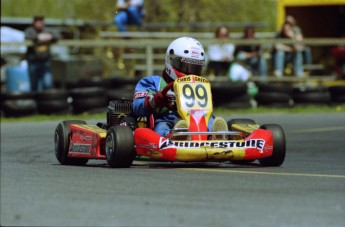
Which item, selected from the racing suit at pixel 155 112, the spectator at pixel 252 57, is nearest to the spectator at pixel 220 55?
the spectator at pixel 252 57

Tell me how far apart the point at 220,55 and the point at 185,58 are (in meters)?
10.3

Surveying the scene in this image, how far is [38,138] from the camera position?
14.4 metres

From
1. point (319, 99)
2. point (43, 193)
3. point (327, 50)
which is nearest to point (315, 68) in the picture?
point (327, 50)

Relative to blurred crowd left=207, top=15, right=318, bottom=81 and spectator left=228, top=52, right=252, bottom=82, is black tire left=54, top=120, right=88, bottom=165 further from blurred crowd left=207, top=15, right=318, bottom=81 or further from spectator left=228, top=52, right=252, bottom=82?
blurred crowd left=207, top=15, right=318, bottom=81

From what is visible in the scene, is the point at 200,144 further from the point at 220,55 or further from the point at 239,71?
the point at 220,55

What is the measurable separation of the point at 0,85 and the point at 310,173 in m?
12.1

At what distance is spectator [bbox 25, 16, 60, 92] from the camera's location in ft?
60.5

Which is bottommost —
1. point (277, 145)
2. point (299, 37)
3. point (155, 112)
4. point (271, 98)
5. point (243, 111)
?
point (243, 111)

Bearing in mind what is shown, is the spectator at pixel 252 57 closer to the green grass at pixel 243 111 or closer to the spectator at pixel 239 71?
the spectator at pixel 239 71

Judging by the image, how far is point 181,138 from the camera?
9.53 m

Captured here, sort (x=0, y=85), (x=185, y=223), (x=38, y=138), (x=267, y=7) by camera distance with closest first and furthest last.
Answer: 1. (x=185, y=223)
2. (x=38, y=138)
3. (x=0, y=85)
4. (x=267, y=7)

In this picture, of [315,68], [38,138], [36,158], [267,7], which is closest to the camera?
[36,158]

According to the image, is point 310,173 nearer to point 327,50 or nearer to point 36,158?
point 36,158

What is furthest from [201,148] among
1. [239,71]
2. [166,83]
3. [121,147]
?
[239,71]
